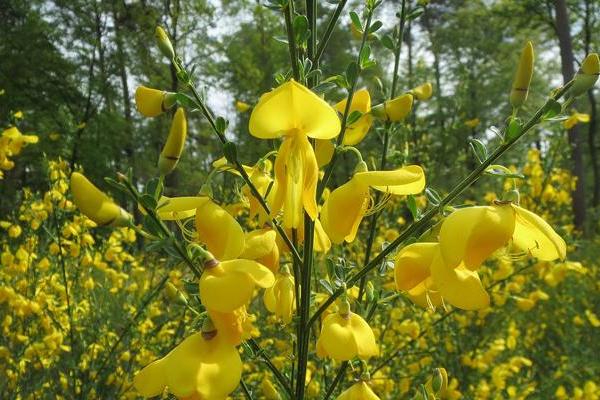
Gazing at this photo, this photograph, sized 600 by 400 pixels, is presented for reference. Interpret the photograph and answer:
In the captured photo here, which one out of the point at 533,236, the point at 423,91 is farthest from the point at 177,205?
the point at 423,91

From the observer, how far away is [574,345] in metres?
3.96

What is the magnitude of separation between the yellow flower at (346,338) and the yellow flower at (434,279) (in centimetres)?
10

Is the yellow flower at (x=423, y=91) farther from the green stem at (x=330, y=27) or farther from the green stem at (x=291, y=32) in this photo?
the green stem at (x=291, y=32)

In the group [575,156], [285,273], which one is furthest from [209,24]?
[285,273]

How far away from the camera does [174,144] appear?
0.83 m

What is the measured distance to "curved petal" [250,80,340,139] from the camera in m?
0.74

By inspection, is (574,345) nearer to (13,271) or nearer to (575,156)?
(13,271)

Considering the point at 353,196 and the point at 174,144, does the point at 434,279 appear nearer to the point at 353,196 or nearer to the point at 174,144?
the point at 353,196

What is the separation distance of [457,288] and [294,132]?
1.04 ft

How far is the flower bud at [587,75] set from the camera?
0.85 meters

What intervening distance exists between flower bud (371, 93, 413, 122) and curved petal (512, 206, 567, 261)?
0.33m

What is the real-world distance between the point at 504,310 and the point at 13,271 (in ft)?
10.4

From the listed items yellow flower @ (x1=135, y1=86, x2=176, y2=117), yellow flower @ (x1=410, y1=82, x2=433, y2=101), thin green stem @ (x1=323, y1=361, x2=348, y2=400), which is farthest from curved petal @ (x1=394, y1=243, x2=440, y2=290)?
yellow flower @ (x1=410, y1=82, x2=433, y2=101)

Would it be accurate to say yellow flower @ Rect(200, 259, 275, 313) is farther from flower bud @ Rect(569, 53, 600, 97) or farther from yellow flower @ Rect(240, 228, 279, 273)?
flower bud @ Rect(569, 53, 600, 97)
